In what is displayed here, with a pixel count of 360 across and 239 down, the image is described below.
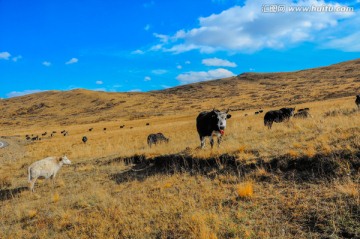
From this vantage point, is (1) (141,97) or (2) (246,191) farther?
(1) (141,97)

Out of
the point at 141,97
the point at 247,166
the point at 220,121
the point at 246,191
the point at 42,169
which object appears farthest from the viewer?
the point at 141,97

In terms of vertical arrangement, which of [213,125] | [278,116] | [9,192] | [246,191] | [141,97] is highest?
[141,97]

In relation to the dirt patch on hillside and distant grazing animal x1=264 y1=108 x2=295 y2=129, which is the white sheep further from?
distant grazing animal x1=264 y1=108 x2=295 y2=129

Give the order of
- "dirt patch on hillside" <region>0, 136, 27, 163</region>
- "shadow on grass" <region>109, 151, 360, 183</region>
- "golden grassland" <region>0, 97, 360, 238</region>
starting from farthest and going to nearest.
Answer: "dirt patch on hillside" <region>0, 136, 27, 163</region>
"shadow on grass" <region>109, 151, 360, 183</region>
"golden grassland" <region>0, 97, 360, 238</region>

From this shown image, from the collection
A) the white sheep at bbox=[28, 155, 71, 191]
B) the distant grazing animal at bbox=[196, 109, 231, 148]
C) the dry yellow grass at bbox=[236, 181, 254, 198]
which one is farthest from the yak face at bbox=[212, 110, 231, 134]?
the white sheep at bbox=[28, 155, 71, 191]

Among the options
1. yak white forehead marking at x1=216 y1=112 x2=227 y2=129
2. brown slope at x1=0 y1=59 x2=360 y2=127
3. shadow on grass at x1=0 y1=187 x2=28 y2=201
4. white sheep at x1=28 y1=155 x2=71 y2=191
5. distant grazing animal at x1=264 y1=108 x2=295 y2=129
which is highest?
brown slope at x1=0 y1=59 x2=360 y2=127

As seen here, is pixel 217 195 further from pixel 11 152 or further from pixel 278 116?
pixel 11 152

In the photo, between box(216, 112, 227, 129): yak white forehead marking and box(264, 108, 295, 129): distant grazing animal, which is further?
box(264, 108, 295, 129): distant grazing animal

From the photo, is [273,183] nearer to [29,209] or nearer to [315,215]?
[315,215]

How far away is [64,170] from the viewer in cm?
1672

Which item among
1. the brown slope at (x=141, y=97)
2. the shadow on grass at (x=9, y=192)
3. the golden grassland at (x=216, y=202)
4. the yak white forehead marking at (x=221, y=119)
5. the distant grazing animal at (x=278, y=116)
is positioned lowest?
the golden grassland at (x=216, y=202)

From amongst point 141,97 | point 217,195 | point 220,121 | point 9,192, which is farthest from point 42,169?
point 141,97

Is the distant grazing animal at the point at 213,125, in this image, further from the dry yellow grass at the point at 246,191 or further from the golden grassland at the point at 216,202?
the dry yellow grass at the point at 246,191

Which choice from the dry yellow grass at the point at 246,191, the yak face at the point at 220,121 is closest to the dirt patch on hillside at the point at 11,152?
the yak face at the point at 220,121
